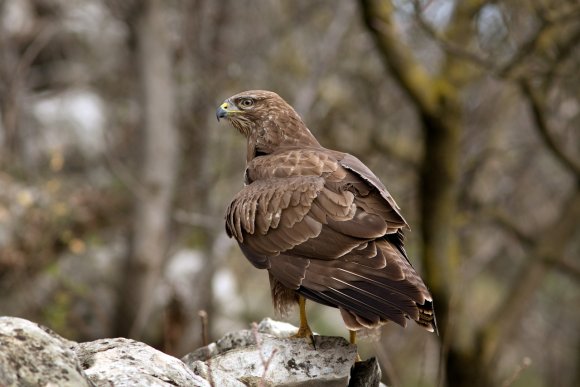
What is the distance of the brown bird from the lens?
Answer: 13.3ft

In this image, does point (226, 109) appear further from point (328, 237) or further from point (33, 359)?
point (33, 359)

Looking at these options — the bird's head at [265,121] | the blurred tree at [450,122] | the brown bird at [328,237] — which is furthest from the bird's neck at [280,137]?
the blurred tree at [450,122]

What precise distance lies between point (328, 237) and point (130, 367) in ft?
4.63

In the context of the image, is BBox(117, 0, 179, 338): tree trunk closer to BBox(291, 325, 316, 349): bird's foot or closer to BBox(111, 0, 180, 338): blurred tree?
BBox(111, 0, 180, 338): blurred tree

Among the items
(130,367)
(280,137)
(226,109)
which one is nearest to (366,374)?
(130,367)

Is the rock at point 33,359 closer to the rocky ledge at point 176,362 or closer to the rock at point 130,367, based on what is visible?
the rocky ledge at point 176,362

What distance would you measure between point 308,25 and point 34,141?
18.1 ft

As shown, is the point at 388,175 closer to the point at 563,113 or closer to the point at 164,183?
the point at 563,113

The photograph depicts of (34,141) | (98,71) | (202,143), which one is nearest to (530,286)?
(202,143)

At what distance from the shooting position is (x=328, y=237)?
14.6 feet

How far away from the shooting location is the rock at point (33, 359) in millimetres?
2934

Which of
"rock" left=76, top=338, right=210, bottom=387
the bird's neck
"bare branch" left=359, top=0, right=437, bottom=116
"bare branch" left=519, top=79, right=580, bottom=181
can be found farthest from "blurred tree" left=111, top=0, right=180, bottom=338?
"rock" left=76, top=338, right=210, bottom=387

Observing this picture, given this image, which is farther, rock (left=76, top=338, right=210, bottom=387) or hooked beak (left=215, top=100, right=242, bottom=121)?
hooked beak (left=215, top=100, right=242, bottom=121)

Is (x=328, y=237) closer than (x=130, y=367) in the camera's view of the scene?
No
